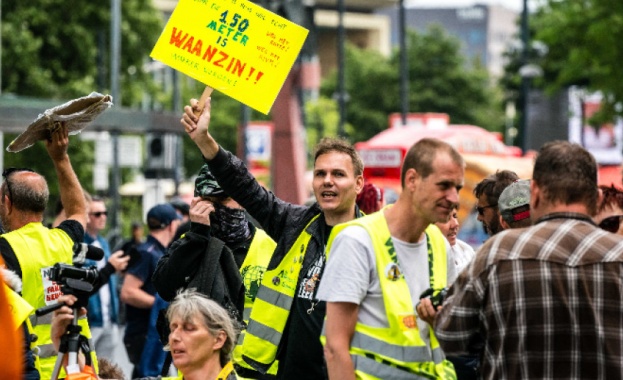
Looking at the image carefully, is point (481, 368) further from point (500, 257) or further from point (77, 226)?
point (77, 226)

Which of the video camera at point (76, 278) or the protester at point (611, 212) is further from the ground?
the protester at point (611, 212)

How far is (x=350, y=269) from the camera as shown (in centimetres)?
591

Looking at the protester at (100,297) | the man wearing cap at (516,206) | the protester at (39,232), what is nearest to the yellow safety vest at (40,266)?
the protester at (39,232)

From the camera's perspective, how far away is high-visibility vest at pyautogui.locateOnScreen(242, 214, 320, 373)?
7324 mm

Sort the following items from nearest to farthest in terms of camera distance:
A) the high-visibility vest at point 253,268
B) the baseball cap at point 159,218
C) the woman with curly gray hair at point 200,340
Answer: the woman with curly gray hair at point 200,340, the high-visibility vest at point 253,268, the baseball cap at point 159,218

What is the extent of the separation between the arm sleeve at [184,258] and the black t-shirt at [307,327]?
103cm

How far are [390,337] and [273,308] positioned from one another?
149 centimetres

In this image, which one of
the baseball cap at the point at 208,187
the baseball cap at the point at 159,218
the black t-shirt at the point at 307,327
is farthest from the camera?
the baseball cap at the point at 159,218

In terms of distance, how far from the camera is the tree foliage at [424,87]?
285ft

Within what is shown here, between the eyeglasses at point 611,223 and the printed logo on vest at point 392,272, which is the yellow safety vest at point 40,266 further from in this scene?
the eyeglasses at point 611,223

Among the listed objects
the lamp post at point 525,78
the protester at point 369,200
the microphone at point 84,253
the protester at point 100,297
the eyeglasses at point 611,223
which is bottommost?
the protester at point 100,297

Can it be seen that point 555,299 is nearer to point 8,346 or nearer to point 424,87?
point 8,346

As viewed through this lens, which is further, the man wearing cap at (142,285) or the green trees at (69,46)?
the green trees at (69,46)

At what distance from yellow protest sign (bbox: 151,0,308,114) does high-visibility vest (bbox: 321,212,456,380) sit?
214 centimetres
